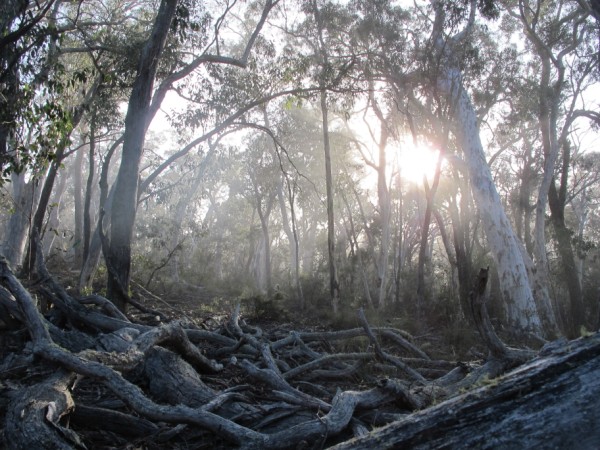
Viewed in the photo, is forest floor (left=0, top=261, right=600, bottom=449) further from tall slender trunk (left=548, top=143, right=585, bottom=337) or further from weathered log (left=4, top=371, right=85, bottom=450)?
tall slender trunk (left=548, top=143, right=585, bottom=337)

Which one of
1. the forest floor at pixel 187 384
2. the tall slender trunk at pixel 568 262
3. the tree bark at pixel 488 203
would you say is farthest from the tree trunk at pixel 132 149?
the tall slender trunk at pixel 568 262

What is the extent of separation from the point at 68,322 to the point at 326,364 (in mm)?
2667

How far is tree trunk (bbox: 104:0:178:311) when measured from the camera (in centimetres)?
695

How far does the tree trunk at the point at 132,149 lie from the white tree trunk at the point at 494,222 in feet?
19.9

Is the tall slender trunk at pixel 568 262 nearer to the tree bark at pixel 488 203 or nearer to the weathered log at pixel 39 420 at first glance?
the tree bark at pixel 488 203

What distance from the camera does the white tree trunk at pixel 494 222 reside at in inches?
379

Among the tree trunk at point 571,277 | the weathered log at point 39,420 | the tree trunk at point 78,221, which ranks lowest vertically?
the weathered log at point 39,420

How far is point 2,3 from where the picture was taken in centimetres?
595

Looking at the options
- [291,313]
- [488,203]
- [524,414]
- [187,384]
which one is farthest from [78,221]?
[524,414]

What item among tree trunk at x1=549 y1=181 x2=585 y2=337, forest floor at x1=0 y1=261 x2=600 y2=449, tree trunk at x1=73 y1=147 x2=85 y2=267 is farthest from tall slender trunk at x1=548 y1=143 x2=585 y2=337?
tree trunk at x1=73 y1=147 x2=85 y2=267

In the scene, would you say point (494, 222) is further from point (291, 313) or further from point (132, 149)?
point (132, 149)

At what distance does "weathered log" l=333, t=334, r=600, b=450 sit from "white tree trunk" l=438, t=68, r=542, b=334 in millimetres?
7681

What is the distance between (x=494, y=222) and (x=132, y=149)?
7.33 meters

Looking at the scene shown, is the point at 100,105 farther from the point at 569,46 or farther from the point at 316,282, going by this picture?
the point at 569,46
